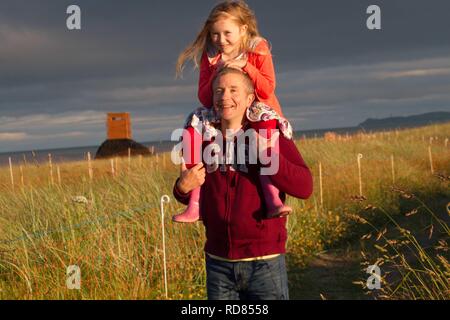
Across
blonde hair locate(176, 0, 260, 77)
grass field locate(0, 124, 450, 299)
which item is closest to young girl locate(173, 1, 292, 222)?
blonde hair locate(176, 0, 260, 77)

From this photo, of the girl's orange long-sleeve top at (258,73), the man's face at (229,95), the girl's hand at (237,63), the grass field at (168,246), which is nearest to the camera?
the man's face at (229,95)

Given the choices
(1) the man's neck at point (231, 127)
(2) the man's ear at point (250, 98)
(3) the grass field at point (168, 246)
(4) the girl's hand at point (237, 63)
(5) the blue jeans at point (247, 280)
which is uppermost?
(4) the girl's hand at point (237, 63)

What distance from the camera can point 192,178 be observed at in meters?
2.64

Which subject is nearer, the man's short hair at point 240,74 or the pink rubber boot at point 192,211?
the man's short hair at point 240,74

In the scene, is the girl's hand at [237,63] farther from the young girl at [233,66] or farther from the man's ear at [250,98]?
the man's ear at [250,98]

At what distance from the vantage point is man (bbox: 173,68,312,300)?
2.60m

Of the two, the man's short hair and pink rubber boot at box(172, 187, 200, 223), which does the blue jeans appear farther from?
the man's short hair

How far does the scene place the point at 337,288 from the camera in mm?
7055

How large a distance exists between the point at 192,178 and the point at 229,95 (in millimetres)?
396

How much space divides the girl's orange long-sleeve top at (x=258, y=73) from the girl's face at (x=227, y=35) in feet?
0.20

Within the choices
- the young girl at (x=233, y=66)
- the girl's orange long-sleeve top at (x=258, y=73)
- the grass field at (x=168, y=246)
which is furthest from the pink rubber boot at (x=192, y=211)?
the grass field at (x=168, y=246)

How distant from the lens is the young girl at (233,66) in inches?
105

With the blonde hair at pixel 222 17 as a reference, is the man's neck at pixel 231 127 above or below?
below
